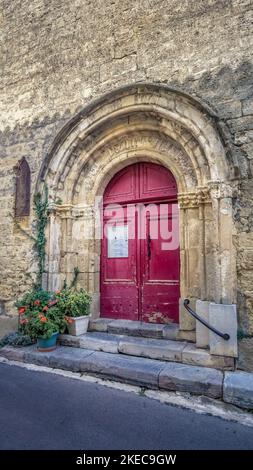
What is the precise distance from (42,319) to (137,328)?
1179 mm

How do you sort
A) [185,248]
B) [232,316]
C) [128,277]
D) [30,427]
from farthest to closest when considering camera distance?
[128,277], [185,248], [232,316], [30,427]

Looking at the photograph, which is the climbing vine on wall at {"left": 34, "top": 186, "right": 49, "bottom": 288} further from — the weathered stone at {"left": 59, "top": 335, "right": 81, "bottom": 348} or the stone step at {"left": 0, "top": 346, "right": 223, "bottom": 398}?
the stone step at {"left": 0, "top": 346, "right": 223, "bottom": 398}

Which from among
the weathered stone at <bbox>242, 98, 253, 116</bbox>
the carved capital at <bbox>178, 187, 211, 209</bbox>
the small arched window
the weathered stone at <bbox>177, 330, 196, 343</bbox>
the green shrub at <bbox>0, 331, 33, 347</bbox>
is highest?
the weathered stone at <bbox>242, 98, 253, 116</bbox>

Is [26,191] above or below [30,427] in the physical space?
above

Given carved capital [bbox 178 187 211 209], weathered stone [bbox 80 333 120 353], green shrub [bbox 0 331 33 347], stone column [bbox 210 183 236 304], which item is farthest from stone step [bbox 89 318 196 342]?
carved capital [bbox 178 187 211 209]

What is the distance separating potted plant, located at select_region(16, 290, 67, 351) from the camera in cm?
344

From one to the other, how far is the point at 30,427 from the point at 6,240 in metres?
3.11

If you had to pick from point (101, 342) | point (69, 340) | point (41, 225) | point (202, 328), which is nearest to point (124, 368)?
point (101, 342)

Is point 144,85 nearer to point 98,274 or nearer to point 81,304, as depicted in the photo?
point 98,274

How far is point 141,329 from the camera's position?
351cm

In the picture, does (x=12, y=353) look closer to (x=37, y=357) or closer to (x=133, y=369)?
(x=37, y=357)
